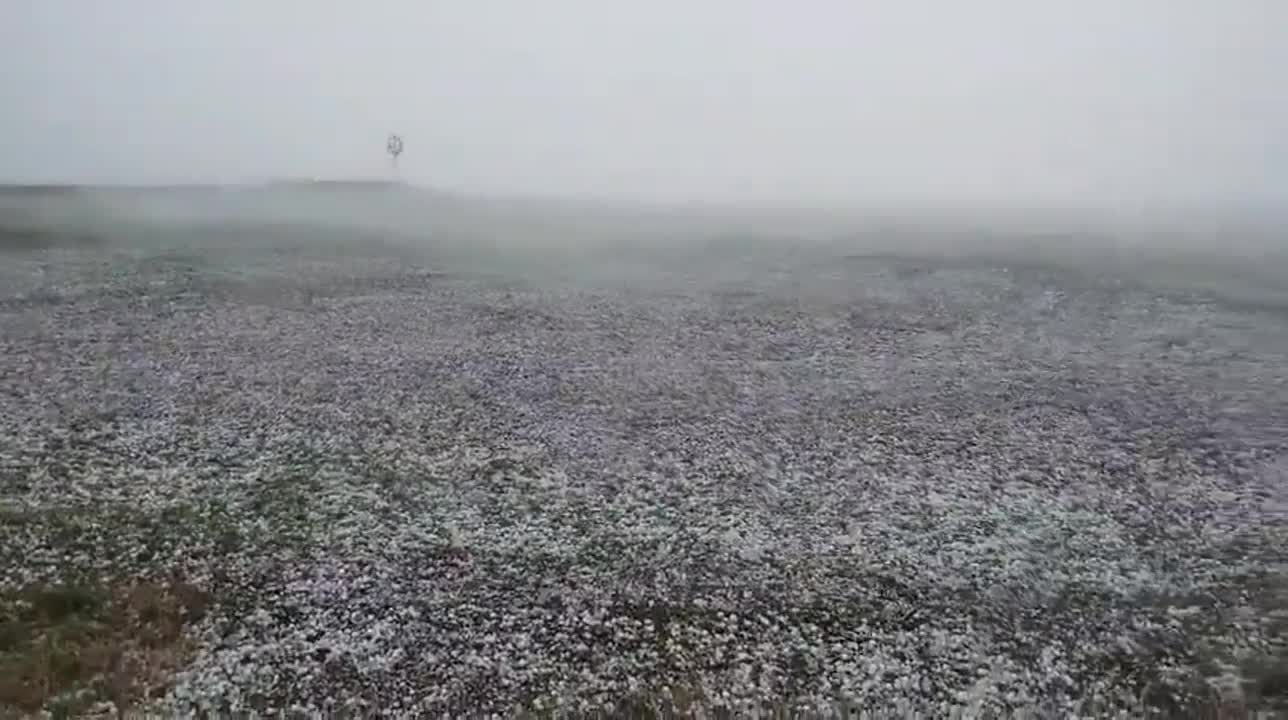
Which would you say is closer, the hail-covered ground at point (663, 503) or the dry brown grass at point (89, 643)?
the dry brown grass at point (89, 643)

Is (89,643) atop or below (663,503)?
below

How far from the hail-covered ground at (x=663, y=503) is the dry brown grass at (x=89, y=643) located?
49 centimetres

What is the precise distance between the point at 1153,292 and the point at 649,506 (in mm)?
36250

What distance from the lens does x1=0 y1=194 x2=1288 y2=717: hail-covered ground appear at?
12531 mm

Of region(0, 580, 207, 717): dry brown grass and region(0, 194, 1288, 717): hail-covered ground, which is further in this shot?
region(0, 194, 1288, 717): hail-covered ground

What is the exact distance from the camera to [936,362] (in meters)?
28.6

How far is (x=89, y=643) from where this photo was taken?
41.2 ft

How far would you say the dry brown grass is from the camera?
455 inches

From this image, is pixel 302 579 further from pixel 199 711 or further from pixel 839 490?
pixel 839 490

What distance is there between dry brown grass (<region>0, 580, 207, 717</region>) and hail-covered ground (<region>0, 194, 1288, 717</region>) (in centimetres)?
49

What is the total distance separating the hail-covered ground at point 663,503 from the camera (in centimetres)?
1253

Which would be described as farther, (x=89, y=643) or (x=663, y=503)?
(x=663, y=503)

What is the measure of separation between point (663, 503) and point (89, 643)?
35.8ft

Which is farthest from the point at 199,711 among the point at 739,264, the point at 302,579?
the point at 739,264
